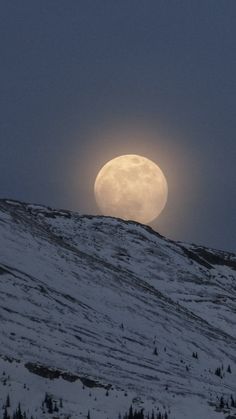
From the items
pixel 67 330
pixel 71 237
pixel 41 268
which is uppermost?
pixel 71 237

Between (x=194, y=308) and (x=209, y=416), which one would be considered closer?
(x=209, y=416)

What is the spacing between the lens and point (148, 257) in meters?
86.2

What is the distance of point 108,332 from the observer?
134 ft

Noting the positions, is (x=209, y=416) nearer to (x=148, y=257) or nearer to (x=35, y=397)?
(x=35, y=397)

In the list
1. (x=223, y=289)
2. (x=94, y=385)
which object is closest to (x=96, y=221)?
(x=223, y=289)

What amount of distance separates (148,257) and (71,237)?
1174 cm

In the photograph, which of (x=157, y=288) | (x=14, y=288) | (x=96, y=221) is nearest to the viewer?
(x=14, y=288)

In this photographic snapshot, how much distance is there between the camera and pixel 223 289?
8156 cm

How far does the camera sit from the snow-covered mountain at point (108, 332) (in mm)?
22781

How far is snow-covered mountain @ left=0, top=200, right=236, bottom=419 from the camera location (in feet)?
74.7

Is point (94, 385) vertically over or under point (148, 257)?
under

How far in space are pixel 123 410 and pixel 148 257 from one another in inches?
2564

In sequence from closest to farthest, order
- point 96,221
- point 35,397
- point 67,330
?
point 35,397
point 67,330
point 96,221

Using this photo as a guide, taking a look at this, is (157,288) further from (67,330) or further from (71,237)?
(67,330)
